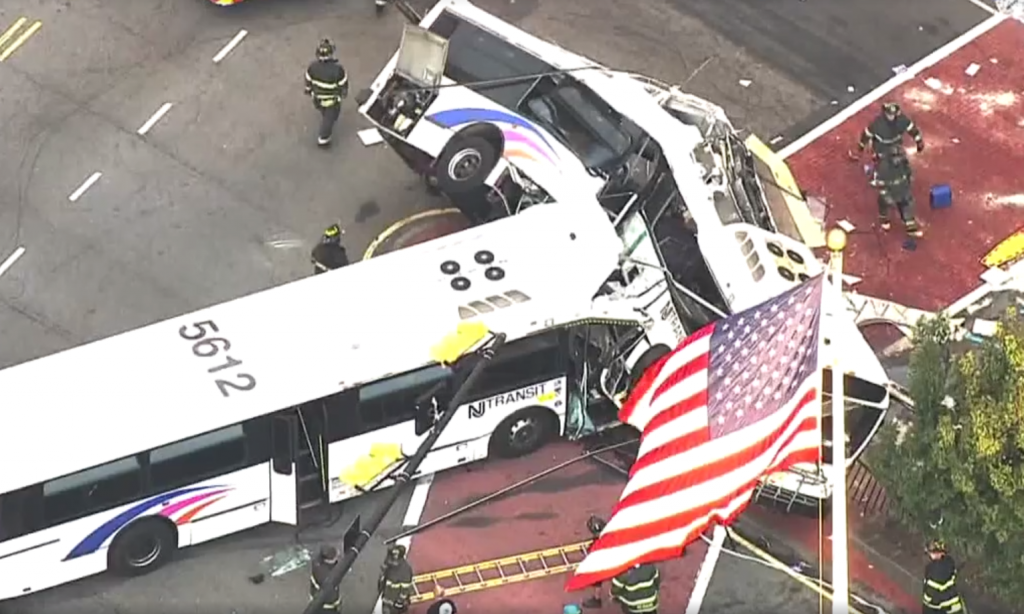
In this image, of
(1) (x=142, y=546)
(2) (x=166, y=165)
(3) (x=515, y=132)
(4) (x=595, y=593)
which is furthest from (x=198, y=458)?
(2) (x=166, y=165)

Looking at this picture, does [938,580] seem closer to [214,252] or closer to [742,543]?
[742,543]

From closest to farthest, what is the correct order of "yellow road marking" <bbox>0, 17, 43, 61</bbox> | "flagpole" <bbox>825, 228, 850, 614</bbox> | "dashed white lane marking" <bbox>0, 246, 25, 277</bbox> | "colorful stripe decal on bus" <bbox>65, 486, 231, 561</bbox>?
"flagpole" <bbox>825, 228, 850, 614</bbox> → "colorful stripe decal on bus" <bbox>65, 486, 231, 561</bbox> → "dashed white lane marking" <bbox>0, 246, 25, 277</bbox> → "yellow road marking" <bbox>0, 17, 43, 61</bbox>

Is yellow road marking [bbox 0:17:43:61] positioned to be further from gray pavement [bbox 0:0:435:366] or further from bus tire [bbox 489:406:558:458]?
bus tire [bbox 489:406:558:458]

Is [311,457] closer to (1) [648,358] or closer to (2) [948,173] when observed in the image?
(1) [648,358]

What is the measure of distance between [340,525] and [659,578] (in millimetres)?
3820

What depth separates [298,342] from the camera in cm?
2105

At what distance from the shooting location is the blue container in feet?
87.6

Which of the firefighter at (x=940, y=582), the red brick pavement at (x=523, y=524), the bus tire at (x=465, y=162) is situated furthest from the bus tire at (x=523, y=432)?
the firefighter at (x=940, y=582)

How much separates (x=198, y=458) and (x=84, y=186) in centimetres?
690

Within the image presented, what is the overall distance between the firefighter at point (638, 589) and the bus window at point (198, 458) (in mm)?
4293

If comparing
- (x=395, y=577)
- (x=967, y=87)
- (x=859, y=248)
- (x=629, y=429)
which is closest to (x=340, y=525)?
(x=395, y=577)

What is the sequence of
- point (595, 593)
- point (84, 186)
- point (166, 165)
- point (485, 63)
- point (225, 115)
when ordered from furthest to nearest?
1. point (225, 115)
2. point (166, 165)
3. point (84, 186)
4. point (485, 63)
5. point (595, 593)

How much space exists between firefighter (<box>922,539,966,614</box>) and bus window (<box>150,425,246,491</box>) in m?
7.40

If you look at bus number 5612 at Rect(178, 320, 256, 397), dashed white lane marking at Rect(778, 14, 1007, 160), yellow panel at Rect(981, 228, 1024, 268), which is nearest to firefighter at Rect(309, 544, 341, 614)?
bus number 5612 at Rect(178, 320, 256, 397)
